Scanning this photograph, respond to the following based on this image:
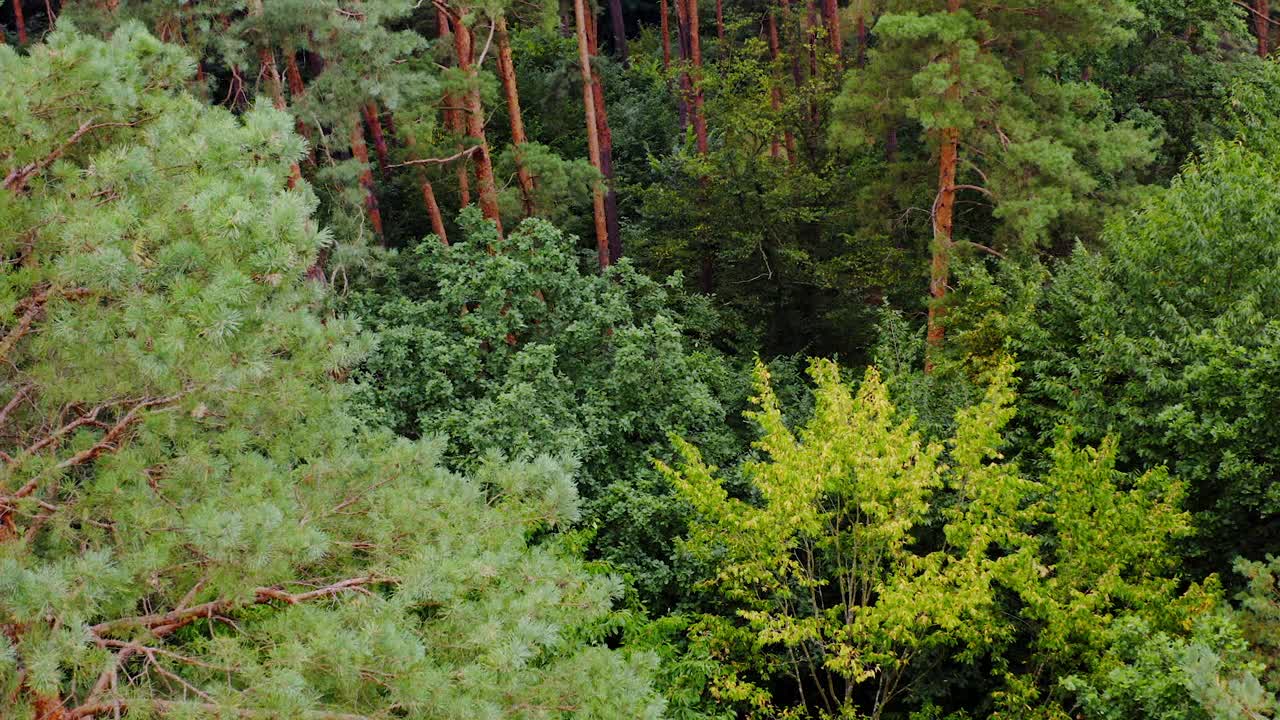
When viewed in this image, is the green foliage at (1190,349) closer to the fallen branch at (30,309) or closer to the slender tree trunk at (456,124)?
the slender tree trunk at (456,124)

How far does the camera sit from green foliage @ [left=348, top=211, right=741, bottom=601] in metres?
12.7

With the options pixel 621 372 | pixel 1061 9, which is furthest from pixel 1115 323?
pixel 621 372

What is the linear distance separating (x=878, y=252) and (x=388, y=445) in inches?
442

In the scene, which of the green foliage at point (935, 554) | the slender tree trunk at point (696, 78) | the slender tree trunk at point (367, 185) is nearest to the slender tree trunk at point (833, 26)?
the slender tree trunk at point (696, 78)

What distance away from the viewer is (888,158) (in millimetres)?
19594

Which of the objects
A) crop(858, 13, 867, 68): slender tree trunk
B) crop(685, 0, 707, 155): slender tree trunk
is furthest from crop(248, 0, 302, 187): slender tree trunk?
crop(858, 13, 867, 68): slender tree trunk

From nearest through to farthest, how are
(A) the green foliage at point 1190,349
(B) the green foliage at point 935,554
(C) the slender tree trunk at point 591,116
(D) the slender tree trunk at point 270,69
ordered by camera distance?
(B) the green foliage at point 935,554
(A) the green foliage at point 1190,349
(D) the slender tree trunk at point 270,69
(C) the slender tree trunk at point 591,116

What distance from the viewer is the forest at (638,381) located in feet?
19.3

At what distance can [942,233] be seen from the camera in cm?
1565

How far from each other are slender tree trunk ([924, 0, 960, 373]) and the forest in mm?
82

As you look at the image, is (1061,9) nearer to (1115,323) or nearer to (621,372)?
(1115,323)

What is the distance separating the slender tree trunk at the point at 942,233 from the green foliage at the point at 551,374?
298 centimetres

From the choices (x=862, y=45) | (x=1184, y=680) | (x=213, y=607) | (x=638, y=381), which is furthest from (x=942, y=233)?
(x=213, y=607)

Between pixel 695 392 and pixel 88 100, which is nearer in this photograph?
pixel 88 100
